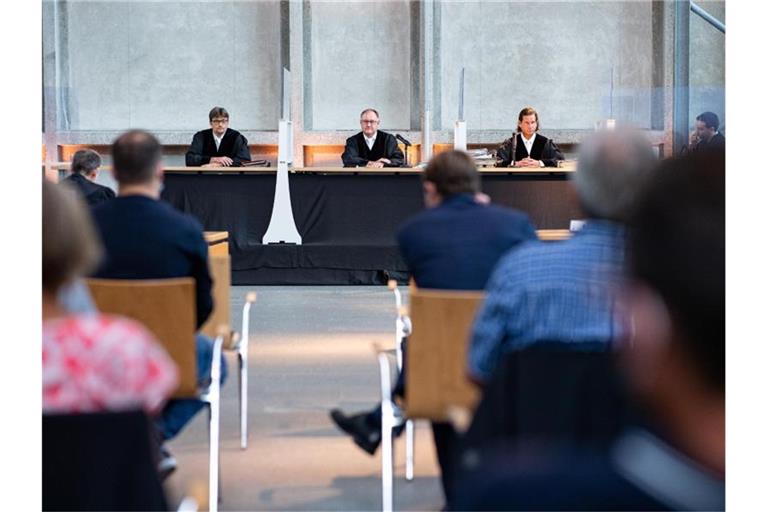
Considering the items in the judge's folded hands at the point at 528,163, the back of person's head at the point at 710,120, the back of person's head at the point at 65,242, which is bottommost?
the back of person's head at the point at 65,242

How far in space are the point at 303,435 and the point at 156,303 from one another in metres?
1.66

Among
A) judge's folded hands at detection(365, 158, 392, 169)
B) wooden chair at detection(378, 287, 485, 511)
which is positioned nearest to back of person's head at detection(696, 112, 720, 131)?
judge's folded hands at detection(365, 158, 392, 169)

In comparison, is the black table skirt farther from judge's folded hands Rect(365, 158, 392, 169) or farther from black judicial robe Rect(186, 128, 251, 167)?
black judicial robe Rect(186, 128, 251, 167)

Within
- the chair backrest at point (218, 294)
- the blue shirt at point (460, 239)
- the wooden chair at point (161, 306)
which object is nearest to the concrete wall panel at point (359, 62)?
the chair backrest at point (218, 294)

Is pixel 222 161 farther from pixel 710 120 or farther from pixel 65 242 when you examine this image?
pixel 65 242

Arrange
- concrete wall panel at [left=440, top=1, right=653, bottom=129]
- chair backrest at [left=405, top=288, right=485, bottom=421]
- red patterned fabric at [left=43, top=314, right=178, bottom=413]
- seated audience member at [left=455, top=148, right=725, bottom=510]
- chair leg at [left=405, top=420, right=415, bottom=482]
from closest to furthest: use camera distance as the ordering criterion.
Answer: seated audience member at [left=455, top=148, right=725, bottom=510] < red patterned fabric at [left=43, top=314, right=178, bottom=413] < chair backrest at [left=405, top=288, right=485, bottom=421] < chair leg at [left=405, top=420, right=415, bottom=482] < concrete wall panel at [left=440, top=1, right=653, bottom=129]

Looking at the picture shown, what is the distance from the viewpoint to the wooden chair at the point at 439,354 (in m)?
2.90

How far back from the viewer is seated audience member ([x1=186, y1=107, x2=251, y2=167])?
10.8 meters

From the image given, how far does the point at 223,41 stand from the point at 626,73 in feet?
15.4

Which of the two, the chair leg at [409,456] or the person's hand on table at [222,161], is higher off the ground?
the person's hand on table at [222,161]

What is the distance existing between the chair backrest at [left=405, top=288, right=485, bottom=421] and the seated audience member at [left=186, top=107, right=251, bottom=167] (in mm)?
7940

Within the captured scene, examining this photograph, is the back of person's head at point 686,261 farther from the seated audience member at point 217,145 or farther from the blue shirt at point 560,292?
the seated audience member at point 217,145
